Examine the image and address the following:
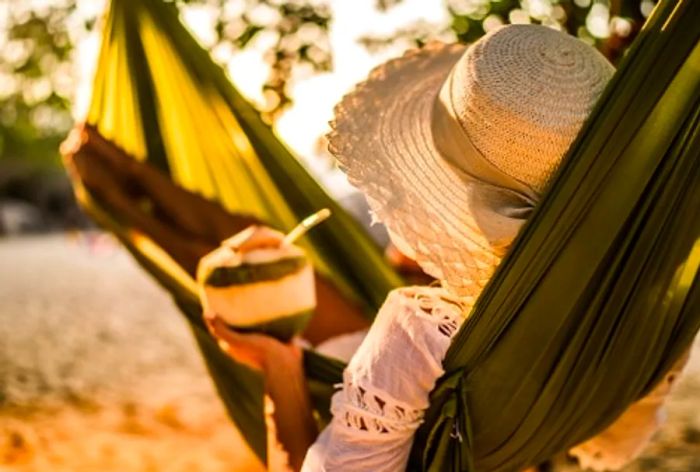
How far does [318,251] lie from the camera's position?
2232 mm

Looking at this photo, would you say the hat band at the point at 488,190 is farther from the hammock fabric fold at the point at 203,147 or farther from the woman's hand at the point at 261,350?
the hammock fabric fold at the point at 203,147

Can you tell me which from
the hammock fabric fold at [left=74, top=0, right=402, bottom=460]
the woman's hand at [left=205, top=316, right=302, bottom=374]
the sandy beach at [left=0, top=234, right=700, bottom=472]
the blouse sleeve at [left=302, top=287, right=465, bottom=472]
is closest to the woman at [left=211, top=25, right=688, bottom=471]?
the blouse sleeve at [left=302, top=287, right=465, bottom=472]

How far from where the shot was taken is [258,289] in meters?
1.58

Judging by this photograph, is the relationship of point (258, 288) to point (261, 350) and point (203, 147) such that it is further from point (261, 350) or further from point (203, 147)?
point (203, 147)

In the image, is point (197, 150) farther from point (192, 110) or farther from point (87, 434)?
point (87, 434)

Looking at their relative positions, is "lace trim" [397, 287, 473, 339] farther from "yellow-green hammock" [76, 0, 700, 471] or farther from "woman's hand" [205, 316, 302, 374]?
"woman's hand" [205, 316, 302, 374]

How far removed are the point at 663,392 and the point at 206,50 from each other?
1.35 meters

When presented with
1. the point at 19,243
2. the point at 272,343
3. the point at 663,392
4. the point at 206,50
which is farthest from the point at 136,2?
the point at 19,243

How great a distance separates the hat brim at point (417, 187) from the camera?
1326mm

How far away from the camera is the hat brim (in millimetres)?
1326

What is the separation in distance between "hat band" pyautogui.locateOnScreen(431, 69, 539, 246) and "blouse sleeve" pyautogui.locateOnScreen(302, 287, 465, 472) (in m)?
0.14

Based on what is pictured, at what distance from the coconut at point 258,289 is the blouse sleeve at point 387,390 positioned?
338mm

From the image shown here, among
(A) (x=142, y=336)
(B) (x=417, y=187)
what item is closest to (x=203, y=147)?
(B) (x=417, y=187)

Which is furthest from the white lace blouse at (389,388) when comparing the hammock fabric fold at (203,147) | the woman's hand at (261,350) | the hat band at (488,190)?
the hammock fabric fold at (203,147)
